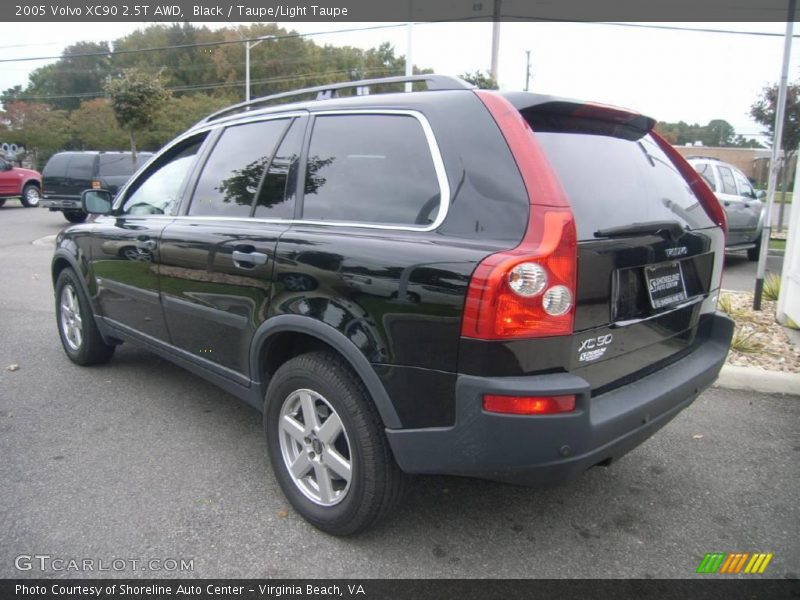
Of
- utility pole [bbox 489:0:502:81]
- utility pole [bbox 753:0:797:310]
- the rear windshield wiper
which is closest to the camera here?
the rear windshield wiper

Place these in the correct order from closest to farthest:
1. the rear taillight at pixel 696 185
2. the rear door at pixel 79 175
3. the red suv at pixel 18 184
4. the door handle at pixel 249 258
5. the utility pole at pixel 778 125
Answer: the door handle at pixel 249 258
the rear taillight at pixel 696 185
the utility pole at pixel 778 125
the rear door at pixel 79 175
the red suv at pixel 18 184

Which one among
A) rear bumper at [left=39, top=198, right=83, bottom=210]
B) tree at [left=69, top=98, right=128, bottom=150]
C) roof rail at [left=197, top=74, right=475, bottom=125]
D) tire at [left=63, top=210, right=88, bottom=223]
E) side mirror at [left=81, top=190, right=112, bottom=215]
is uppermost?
tree at [left=69, top=98, right=128, bottom=150]

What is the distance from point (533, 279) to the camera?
77.9 inches

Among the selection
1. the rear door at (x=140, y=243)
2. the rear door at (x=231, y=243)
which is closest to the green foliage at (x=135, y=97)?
the rear door at (x=140, y=243)

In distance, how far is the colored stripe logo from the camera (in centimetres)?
247

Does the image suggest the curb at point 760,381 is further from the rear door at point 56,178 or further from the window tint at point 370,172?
the rear door at point 56,178

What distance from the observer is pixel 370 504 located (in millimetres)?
2422

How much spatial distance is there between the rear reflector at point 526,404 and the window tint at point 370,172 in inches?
28.1

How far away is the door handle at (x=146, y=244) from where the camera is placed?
12.0 ft

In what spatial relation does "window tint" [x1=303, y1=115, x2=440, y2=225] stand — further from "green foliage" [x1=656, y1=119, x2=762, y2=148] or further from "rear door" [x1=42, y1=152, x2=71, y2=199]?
"green foliage" [x1=656, y1=119, x2=762, y2=148]

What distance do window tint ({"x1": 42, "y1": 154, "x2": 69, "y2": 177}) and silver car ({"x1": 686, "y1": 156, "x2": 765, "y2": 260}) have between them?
48.4 ft

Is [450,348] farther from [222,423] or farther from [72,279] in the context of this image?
[72,279]

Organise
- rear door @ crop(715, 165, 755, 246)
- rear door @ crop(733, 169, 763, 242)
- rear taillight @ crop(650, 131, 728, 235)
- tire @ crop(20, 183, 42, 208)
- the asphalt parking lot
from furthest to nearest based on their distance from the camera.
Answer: tire @ crop(20, 183, 42, 208), rear door @ crop(733, 169, 763, 242), rear door @ crop(715, 165, 755, 246), rear taillight @ crop(650, 131, 728, 235), the asphalt parking lot

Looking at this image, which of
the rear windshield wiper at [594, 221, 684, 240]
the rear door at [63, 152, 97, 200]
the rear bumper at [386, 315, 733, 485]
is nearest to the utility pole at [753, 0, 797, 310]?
the rear windshield wiper at [594, 221, 684, 240]
